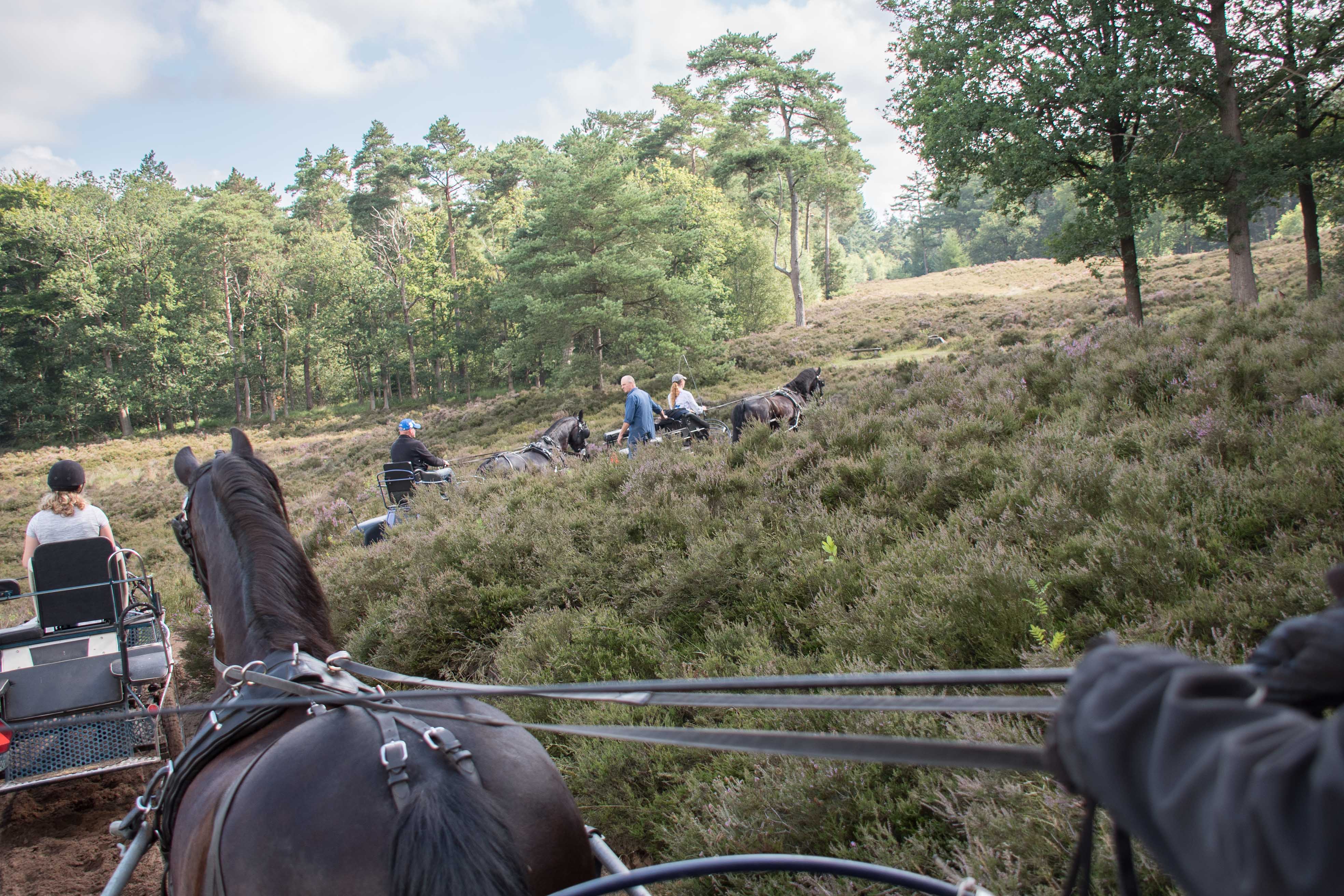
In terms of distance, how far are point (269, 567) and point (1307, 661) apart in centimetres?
313

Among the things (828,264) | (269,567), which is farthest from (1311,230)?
(828,264)

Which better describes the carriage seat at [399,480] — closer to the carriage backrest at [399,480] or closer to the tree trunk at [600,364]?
the carriage backrest at [399,480]

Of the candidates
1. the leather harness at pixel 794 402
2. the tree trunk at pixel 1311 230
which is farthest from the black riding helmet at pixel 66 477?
the tree trunk at pixel 1311 230

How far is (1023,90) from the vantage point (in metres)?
13.7

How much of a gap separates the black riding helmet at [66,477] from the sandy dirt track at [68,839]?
230 cm

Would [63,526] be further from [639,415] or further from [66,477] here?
[639,415]

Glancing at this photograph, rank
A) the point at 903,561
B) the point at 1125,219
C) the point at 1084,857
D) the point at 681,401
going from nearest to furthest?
1. the point at 1084,857
2. the point at 903,561
3. the point at 1125,219
4. the point at 681,401

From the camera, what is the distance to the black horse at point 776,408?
33.1 ft

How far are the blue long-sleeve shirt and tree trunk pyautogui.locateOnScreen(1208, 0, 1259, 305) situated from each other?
1107 cm

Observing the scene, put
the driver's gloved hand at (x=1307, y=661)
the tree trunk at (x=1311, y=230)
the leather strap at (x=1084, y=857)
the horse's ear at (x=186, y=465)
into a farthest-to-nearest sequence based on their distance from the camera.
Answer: the tree trunk at (x=1311, y=230), the horse's ear at (x=186, y=465), the leather strap at (x=1084, y=857), the driver's gloved hand at (x=1307, y=661)

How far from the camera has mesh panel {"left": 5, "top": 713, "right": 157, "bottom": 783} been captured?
4559 millimetres

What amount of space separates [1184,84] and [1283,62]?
6.34ft

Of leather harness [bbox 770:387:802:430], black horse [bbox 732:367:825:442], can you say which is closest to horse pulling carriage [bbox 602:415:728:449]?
black horse [bbox 732:367:825:442]

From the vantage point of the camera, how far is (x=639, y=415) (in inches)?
449
